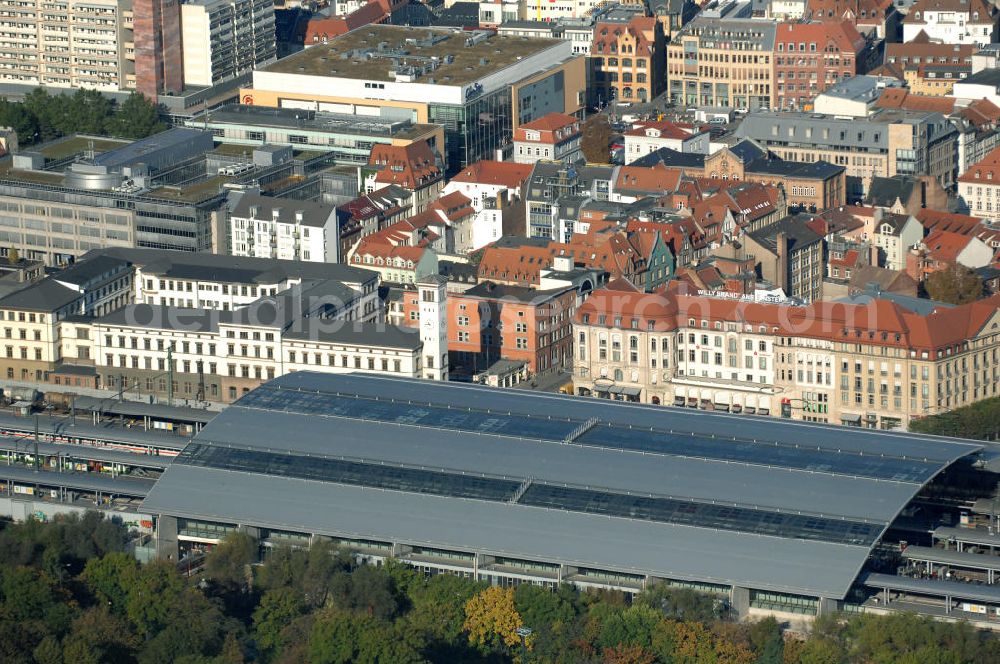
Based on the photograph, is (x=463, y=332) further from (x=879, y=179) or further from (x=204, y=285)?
(x=879, y=179)

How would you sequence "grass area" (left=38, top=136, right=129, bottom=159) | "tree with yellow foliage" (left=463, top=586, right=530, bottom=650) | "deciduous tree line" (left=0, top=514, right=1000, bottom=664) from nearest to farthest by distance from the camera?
"deciduous tree line" (left=0, top=514, right=1000, bottom=664) → "tree with yellow foliage" (left=463, top=586, right=530, bottom=650) → "grass area" (left=38, top=136, right=129, bottom=159)

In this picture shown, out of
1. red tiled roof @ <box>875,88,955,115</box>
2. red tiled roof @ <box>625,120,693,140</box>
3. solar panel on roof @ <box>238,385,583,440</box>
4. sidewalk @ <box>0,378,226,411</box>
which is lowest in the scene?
sidewalk @ <box>0,378,226,411</box>

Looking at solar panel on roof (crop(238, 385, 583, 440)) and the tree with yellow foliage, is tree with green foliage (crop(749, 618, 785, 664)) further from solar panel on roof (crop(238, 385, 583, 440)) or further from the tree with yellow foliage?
solar panel on roof (crop(238, 385, 583, 440))

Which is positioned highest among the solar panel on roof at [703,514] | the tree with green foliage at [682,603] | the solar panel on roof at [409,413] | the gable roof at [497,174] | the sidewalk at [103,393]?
the gable roof at [497,174]

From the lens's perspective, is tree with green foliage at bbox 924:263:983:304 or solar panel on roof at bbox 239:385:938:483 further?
tree with green foliage at bbox 924:263:983:304

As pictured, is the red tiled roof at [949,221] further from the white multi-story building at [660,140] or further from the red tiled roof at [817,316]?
the white multi-story building at [660,140]

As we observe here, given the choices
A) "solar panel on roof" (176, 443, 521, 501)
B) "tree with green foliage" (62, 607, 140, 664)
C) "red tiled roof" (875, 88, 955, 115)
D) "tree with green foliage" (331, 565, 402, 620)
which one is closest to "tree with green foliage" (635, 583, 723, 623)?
"solar panel on roof" (176, 443, 521, 501)

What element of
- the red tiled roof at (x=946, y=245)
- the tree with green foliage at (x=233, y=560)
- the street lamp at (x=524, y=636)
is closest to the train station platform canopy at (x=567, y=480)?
the tree with green foliage at (x=233, y=560)

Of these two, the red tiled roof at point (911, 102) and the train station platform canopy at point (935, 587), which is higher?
the red tiled roof at point (911, 102)

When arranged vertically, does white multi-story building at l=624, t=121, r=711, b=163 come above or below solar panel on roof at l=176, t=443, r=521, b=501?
above
